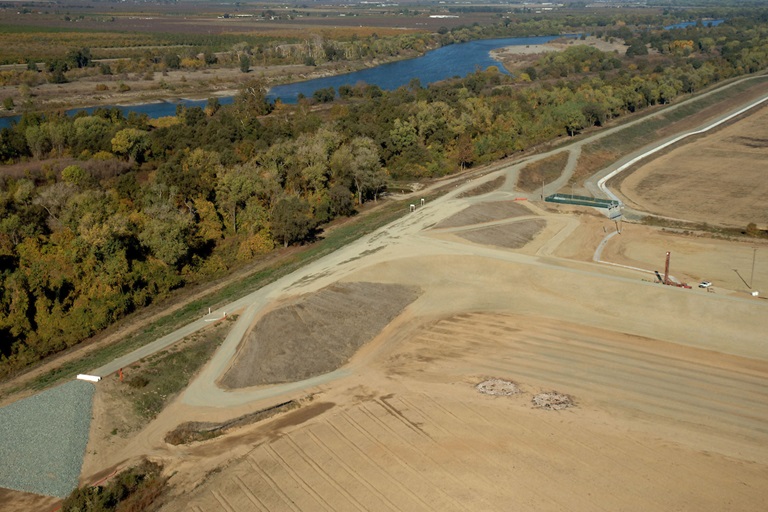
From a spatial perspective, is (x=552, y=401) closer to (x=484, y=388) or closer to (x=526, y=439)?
(x=484, y=388)

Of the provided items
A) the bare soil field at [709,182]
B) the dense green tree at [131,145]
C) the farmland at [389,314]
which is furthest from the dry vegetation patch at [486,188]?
the dense green tree at [131,145]

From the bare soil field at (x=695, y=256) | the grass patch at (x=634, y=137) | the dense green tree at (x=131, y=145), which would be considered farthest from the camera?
the grass patch at (x=634, y=137)

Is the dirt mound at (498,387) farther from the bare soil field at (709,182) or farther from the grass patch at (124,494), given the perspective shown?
the bare soil field at (709,182)

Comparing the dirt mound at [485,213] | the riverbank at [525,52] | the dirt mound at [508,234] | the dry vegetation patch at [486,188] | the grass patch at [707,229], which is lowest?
the grass patch at [707,229]

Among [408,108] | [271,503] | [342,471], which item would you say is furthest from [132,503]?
[408,108]

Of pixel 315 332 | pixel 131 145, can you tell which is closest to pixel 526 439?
pixel 315 332

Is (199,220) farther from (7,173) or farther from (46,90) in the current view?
(46,90)

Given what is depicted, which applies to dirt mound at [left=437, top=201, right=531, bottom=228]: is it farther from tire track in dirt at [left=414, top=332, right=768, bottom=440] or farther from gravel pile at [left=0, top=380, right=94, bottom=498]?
gravel pile at [left=0, top=380, right=94, bottom=498]
